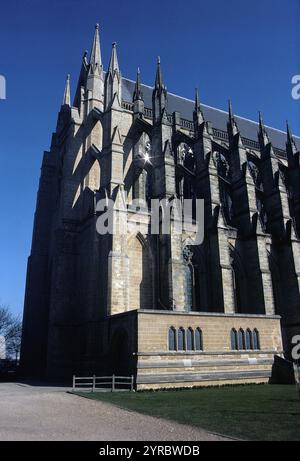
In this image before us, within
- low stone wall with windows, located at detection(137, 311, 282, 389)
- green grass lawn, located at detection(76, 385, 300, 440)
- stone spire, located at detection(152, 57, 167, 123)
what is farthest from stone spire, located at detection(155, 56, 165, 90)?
green grass lawn, located at detection(76, 385, 300, 440)

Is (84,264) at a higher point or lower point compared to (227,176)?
lower

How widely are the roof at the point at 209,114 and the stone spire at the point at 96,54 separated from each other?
4768mm

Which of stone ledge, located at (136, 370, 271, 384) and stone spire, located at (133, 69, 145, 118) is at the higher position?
stone spire, located at (133, 69, 145, 118)

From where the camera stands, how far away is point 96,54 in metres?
32.5

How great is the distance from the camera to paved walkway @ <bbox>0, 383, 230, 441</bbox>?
7.28 m

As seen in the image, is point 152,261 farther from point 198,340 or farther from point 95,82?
point 95,82

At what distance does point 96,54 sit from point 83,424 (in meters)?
31.1

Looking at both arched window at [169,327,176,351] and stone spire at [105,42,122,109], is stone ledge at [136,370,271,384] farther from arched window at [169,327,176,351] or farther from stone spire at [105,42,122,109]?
stone spire at [105,42,122,109]

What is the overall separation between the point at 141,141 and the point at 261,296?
1659 centimetres

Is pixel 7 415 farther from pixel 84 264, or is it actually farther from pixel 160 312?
pixel 84 264

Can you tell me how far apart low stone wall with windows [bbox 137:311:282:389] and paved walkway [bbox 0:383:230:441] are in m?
6.20

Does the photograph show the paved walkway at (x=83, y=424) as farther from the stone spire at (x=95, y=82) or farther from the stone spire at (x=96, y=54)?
the stone spire at (x=96, y=54)

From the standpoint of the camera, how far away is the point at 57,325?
24828mm

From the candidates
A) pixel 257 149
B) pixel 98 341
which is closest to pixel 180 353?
pixel 98 341
